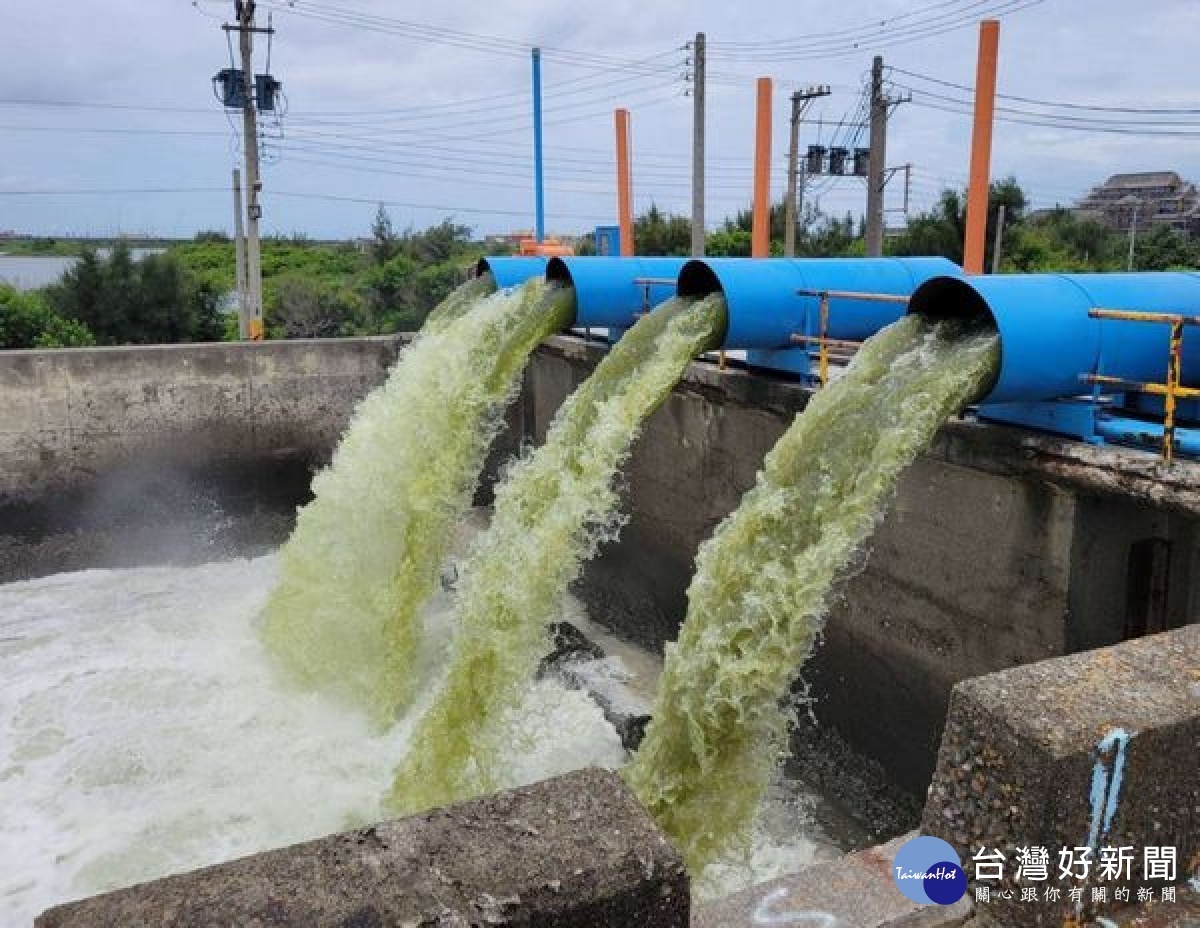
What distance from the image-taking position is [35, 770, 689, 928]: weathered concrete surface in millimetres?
1878

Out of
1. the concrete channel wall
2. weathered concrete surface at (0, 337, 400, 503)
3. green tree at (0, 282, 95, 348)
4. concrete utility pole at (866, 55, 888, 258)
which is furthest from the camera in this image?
concrete utility pole at (866, 55, 888, 258)

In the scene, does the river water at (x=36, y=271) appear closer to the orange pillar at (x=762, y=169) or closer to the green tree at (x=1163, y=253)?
the orange pillar at (x=762, y=169)

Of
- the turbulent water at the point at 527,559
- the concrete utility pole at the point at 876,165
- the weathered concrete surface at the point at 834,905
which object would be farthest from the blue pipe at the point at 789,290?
the concrete utility pole at the point at 876,165

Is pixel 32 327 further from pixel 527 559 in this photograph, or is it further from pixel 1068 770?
pixel 1068 770

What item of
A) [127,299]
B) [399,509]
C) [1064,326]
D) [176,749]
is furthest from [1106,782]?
[127,299]

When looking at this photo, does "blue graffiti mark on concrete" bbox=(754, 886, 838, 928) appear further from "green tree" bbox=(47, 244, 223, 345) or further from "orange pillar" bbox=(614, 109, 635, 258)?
"green tree" bbox=(47, 244, 223, 345)

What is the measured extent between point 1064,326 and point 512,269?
20.6ft

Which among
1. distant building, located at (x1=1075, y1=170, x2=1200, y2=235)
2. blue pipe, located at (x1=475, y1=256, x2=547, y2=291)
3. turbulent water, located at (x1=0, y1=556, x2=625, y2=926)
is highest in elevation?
distant building, located at (x1=1075, y1=170, x2=1200, y2=235)

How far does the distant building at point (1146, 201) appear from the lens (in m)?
54.2

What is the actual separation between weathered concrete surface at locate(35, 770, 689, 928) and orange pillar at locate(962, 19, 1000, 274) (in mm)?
8475

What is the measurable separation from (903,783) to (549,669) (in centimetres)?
293

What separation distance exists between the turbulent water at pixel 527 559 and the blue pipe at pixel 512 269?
318cm

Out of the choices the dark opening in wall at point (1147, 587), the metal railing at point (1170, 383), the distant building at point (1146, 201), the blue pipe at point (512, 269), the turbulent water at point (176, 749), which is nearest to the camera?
the metal railing at point (1170, 383)

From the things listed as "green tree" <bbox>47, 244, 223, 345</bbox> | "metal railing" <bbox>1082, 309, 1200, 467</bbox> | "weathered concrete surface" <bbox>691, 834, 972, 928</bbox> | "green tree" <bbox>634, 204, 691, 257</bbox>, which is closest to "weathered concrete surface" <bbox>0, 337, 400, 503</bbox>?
"green tree" <bbox>47, 244, 223, 345</bbox>
